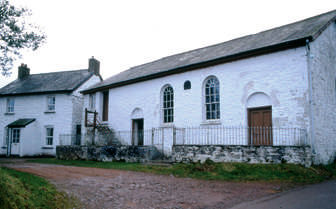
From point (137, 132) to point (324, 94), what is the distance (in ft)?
38.6

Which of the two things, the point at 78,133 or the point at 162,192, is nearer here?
the point at 162,192

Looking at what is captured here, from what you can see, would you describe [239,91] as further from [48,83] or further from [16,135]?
[16,135]

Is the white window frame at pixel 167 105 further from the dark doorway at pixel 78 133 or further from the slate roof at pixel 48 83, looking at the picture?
the slate roof at pixel 48 83

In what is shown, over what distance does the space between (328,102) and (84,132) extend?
17.4m

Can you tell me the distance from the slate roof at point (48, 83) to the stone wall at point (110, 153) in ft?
21.8

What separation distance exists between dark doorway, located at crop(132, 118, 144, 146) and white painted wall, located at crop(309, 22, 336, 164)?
35.1 feet

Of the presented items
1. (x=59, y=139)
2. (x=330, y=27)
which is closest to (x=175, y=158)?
(x=330, y=27)

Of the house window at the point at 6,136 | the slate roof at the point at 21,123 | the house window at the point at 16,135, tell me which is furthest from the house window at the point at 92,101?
the house window at the point at 6,136

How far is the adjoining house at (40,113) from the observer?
78.6 ft

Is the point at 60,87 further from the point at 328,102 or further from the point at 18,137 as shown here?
the point at 328,102

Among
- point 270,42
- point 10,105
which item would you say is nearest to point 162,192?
point 270,42

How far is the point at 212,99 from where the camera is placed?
52.6 ft

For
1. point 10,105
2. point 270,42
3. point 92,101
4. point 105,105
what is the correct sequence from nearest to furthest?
point 270,42 < point 105,105 < point 92,101 < point 10,105

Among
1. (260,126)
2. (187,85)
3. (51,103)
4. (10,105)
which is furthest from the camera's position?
(10,105)
